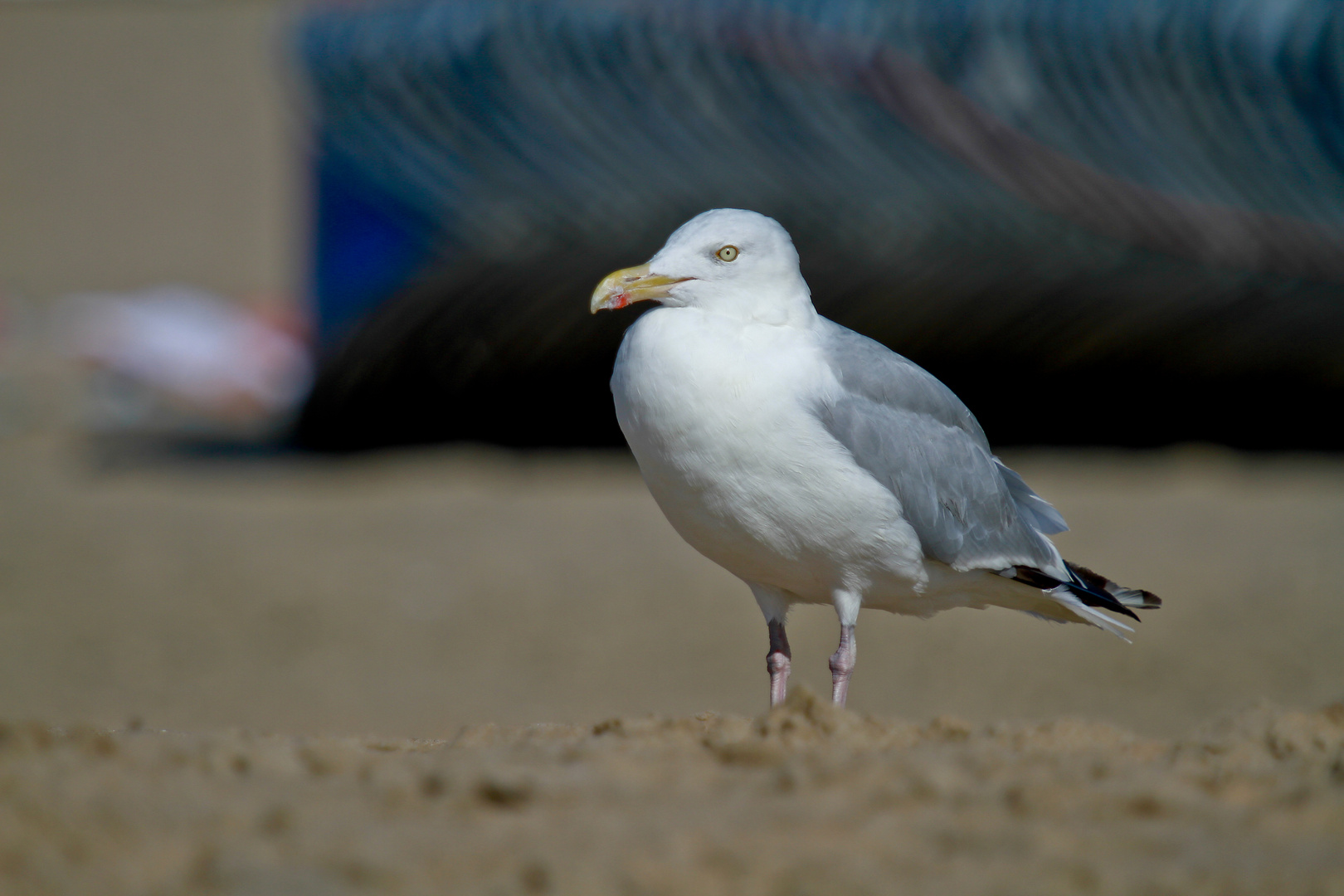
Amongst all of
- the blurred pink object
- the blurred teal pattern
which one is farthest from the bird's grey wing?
the blurred pink object

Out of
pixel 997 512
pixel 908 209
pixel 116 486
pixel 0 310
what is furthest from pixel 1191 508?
pixel 0 310

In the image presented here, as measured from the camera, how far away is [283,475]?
10805mm

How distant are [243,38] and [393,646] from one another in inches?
1164

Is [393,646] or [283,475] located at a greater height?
[283,475]

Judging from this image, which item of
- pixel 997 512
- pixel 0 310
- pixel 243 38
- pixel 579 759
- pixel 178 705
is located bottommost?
pixel 178 705

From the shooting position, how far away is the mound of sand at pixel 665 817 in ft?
6.43

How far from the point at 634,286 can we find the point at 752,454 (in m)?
0.55

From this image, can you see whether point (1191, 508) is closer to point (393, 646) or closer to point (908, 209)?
point (908, 209)

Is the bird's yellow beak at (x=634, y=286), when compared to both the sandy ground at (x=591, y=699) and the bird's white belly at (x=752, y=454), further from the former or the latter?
the sandy ground at (x=591, y=699)

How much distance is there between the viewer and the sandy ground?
204 cm

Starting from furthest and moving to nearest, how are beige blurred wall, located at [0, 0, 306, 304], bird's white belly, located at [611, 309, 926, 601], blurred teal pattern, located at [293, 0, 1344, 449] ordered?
beige blurred wall, located at [0, 0, 306, 304] → blurred teal pattern, located at [293, 0, 1344, 449] → bird's white belly, located at [611, 309, 926, 601]

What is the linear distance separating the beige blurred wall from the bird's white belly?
21691 mm

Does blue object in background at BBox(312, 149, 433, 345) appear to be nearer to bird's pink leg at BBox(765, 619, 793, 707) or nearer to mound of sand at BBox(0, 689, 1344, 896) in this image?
bird's pink leg at BBox(765, 619, 793, 707)

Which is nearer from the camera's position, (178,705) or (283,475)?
(178,705)
